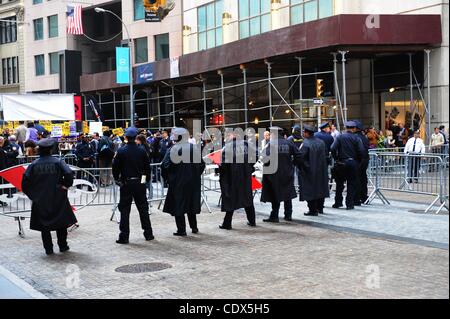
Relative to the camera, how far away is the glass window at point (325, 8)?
26.2m

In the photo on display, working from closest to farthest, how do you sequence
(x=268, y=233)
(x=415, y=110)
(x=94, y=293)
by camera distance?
(x=94, y=293) → (x=268, y=233) → (x=415, y=110)

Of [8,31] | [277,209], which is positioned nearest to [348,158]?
[277,209]

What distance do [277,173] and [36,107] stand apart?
1445 cm

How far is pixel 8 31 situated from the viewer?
6178 centimetres

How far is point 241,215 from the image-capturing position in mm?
13344

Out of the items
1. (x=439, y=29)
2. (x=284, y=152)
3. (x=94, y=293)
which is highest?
(x=439, y=29)

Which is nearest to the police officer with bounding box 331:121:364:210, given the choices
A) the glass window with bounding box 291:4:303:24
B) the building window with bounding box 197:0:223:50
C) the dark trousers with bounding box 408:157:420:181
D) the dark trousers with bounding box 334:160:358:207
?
the dark trousers with bounding box 334:160:358:207

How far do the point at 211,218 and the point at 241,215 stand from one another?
710 millimetres

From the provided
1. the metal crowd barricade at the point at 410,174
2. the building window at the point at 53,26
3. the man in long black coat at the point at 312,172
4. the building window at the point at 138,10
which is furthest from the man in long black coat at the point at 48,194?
the building window at the point at 53,26

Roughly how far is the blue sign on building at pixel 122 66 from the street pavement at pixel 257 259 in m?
24.1

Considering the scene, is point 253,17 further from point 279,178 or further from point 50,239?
A: point 50,239

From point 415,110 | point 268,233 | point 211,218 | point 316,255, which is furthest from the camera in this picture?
point 415,110
